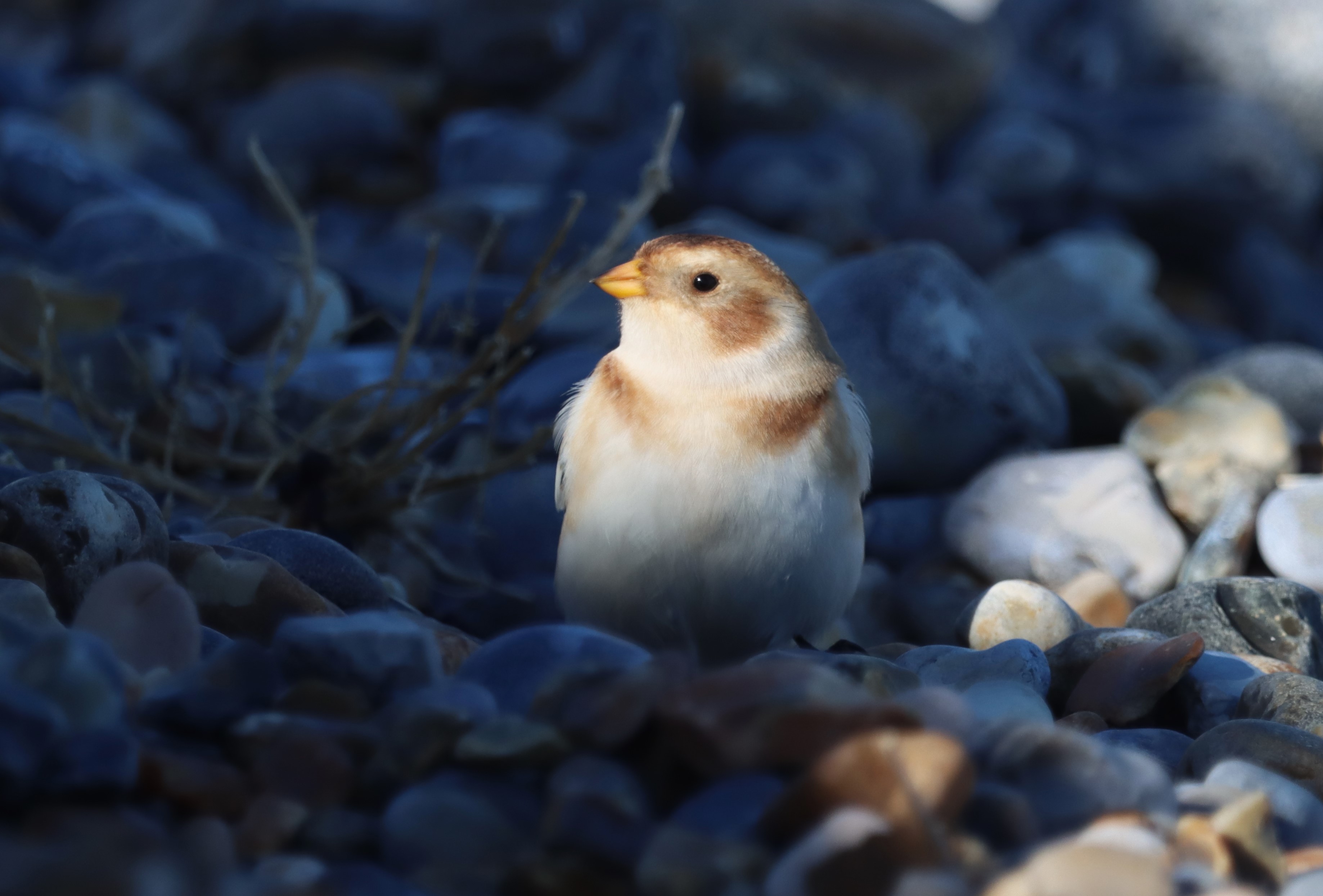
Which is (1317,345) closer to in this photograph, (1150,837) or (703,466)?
(703,466)

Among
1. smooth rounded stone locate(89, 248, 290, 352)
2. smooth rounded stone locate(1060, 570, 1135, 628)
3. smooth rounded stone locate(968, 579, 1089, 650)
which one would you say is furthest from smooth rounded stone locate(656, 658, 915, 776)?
smooth rounded stone locate(89, 248, 290, 352)

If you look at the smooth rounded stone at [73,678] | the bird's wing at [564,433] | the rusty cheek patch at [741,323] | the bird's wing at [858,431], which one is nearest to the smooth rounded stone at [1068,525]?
the bird's wing at [858,431]

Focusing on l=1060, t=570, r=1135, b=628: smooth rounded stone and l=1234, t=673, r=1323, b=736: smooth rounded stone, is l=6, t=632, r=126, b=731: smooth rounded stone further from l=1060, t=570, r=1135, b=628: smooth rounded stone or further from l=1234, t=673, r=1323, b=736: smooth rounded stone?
l=1060, t=570, r=1135, b=628: smooth rounded stone

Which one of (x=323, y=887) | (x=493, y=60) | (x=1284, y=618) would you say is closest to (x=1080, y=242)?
(x=493, y=60)

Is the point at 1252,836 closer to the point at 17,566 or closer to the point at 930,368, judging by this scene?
the point at 17,566

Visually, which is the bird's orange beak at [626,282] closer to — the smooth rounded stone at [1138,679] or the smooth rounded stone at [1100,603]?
the smooth rounded stone at [1138,679]

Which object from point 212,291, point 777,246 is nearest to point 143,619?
point 212,291

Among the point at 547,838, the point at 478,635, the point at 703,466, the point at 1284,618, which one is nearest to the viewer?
the point at 547,838
